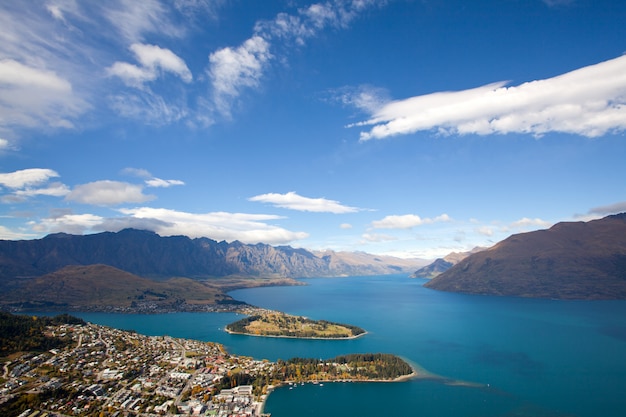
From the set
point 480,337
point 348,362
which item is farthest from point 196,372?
point 480,337

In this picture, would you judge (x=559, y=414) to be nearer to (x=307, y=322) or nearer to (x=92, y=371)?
(x=92, y=371)

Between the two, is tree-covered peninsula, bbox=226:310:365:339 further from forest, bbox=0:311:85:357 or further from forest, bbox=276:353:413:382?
forest, bbox=0:311:85:357

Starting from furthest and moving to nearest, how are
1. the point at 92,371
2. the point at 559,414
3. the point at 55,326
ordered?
the point at 55,326, the point at 92,371, the point at 559,414

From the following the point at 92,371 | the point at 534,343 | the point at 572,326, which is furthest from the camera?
the point at 572,326

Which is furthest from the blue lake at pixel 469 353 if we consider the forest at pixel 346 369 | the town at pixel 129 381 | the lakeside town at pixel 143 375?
the town at pixel 129 381

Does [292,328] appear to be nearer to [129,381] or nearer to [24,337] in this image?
[129,381]

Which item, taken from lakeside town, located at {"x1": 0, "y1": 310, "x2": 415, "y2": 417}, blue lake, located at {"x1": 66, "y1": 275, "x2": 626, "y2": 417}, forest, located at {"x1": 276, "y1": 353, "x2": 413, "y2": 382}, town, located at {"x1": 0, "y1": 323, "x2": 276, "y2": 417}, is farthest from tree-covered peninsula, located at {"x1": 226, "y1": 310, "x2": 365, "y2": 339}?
forest, located at {"x1": 276, "y1": 353, "x2": 413, "y2": 382}
